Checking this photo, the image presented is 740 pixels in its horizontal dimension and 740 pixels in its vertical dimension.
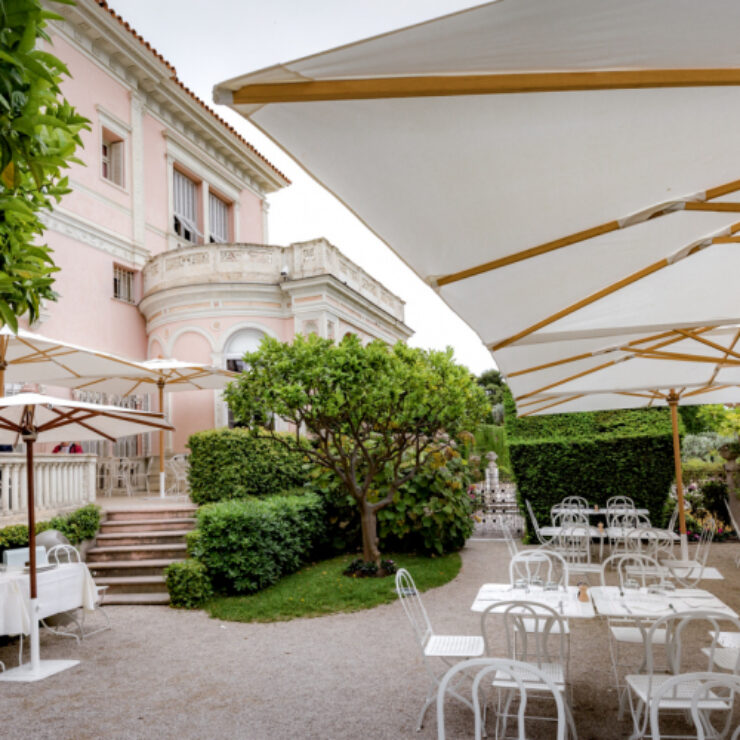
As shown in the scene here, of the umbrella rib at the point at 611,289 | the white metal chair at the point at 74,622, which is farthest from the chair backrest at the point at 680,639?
the white metal chair at the point at 74,622

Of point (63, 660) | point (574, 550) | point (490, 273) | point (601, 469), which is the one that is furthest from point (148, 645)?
point (601, 469)

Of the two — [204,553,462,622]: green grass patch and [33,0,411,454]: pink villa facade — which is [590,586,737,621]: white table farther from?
[33,0,411,454]: pink villa facade

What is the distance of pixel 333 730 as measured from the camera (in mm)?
5141

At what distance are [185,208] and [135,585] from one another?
45.3ft

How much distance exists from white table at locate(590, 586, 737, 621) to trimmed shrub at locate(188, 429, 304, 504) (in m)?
8.02

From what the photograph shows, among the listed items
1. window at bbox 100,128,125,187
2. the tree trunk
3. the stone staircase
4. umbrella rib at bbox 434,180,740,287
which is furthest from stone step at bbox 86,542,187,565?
window at bbox 100,128,125,187

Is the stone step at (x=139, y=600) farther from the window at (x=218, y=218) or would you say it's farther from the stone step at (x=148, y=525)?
the window at (x=218, y=218)

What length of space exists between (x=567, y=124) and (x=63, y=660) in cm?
749

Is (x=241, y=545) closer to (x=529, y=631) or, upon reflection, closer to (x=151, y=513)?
(x=151, y=513)

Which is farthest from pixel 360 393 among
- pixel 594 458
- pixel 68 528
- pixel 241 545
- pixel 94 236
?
pixel 94 236

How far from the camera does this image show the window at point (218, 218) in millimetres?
22469

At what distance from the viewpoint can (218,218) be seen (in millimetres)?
22891

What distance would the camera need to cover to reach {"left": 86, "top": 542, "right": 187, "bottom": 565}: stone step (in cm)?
1091

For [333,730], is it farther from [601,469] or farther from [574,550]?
[601,469]
